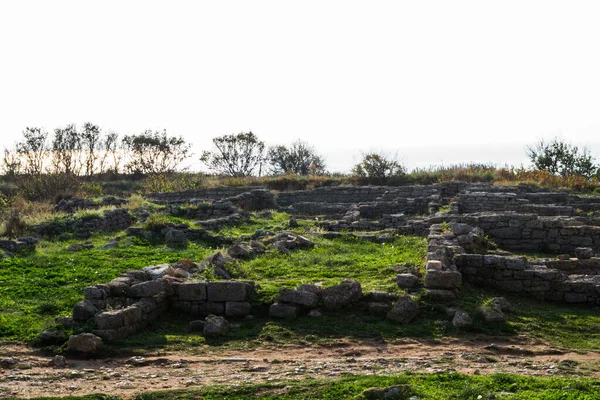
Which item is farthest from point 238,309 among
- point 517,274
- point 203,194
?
point 203,194

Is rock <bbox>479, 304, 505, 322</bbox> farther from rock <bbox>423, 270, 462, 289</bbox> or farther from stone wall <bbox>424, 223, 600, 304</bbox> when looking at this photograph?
rock <bbox>423, 270, 462, 289</bbox>

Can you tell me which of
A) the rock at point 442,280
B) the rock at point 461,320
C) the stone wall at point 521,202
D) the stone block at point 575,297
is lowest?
the rock at point 461,320

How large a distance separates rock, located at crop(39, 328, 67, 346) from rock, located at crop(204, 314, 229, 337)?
1966mm

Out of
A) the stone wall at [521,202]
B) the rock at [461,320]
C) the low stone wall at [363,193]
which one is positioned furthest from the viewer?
the low stone wall at [363,193]

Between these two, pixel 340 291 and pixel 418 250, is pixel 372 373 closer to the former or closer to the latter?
pixel 340 291

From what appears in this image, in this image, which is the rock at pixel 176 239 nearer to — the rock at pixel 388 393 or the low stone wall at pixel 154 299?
the low stone wall at pixel 154 299

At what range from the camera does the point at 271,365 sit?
8.52 m

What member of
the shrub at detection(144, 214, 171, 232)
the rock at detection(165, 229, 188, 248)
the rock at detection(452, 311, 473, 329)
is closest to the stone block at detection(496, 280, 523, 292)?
the rock at detection(452, 311, 473, 329)

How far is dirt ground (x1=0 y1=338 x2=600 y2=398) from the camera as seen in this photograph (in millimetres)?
7824

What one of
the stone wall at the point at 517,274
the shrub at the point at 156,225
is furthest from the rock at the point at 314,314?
the shrub at the point at 156,225

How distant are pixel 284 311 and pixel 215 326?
1151 mm

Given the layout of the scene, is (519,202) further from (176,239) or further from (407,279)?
(407,279)

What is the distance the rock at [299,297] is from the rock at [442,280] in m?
1.95

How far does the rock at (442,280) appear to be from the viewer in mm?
11086
